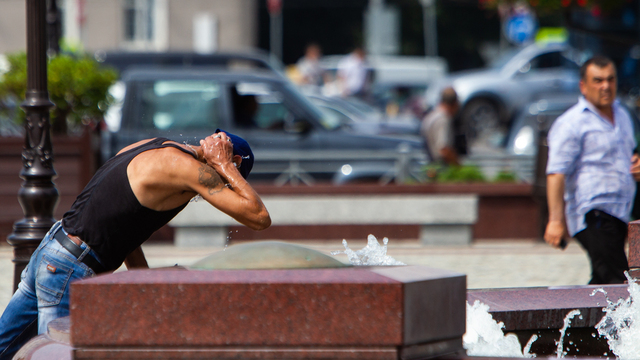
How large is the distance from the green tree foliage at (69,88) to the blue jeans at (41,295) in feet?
20.9

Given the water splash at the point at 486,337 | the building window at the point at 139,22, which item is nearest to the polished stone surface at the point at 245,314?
the water splash at the point at 486,337

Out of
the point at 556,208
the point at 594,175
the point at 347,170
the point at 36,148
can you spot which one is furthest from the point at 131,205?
the point at 347,170

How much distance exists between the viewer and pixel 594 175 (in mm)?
5051

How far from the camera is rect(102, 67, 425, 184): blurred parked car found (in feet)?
32.1

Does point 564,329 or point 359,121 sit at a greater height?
point 359,121

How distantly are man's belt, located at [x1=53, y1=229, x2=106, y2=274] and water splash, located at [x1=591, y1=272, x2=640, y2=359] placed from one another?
88.8 inches

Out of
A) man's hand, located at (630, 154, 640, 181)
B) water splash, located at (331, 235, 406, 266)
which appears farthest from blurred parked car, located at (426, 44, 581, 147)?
water splash, located at (331, 235, 406, 266)

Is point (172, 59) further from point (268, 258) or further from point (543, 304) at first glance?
point (268, 258)

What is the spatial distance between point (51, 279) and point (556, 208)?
3086mm

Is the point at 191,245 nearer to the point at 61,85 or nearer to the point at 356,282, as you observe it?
the point at 61,85

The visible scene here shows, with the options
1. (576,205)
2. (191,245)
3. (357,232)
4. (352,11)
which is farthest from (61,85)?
(352,11)

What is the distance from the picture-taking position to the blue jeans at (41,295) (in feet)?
10.5

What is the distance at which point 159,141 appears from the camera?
328cm

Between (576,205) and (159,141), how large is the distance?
2844mm
